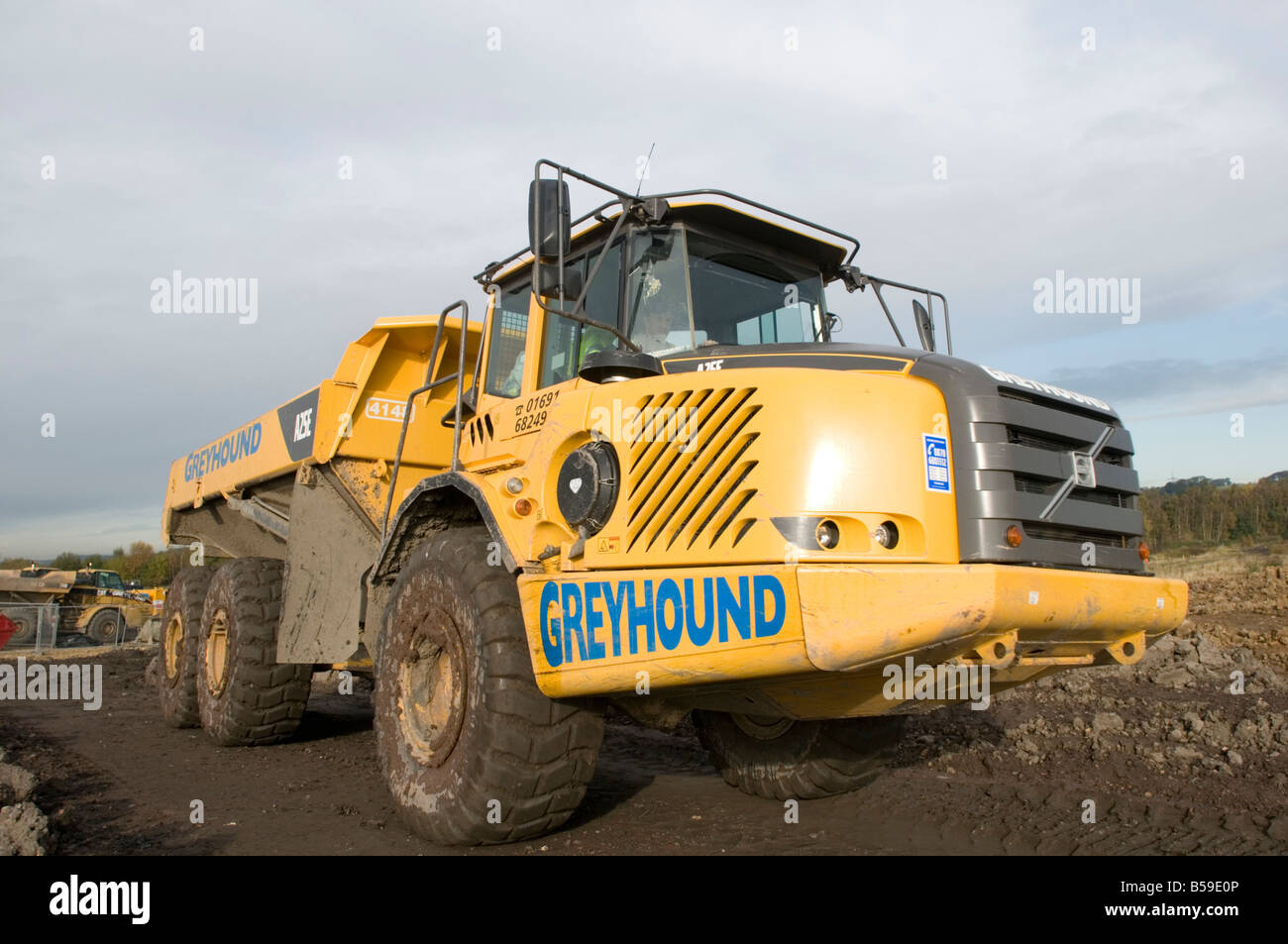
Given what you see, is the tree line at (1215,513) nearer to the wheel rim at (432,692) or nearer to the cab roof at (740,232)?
the cab roof at (740,232)

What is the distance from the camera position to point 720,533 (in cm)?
340

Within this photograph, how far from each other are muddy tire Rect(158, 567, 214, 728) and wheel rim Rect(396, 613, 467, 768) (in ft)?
13.9

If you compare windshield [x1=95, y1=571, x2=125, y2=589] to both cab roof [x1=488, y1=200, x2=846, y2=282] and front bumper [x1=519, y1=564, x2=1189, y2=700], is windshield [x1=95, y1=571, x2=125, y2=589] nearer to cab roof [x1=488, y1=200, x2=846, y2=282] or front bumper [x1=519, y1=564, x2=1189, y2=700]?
cab roof [x1=488, y1=200, x2=846, y2=282]

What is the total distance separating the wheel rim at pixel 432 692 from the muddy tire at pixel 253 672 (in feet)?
9.48

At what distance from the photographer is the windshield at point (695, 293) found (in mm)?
4352

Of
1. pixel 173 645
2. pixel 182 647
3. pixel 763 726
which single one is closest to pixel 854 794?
pixel 763 726

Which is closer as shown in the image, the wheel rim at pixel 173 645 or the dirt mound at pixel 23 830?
the dirt mound at pixel 23 830

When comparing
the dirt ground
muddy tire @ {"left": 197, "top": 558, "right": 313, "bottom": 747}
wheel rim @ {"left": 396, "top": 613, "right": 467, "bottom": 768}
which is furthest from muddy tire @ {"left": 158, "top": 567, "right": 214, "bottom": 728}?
wheel rim @ {"left": 396, "top": 613, "right": 467, "bottom": 768}

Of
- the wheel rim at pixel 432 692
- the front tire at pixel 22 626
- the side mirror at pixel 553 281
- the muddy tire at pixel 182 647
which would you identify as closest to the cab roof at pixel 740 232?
the side mirror at pixel 553 281

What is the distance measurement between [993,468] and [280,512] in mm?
6333

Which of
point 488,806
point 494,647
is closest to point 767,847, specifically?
point 488,806
